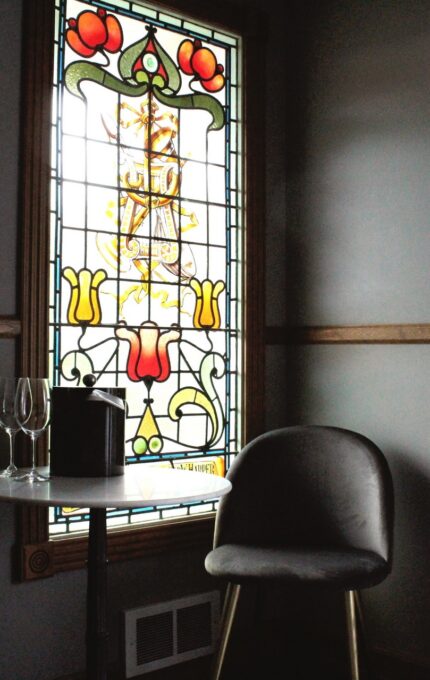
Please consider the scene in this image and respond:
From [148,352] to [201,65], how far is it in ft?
3.54

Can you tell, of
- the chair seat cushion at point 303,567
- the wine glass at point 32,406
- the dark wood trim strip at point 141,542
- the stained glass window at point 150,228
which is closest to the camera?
the wine glass at point 32,406

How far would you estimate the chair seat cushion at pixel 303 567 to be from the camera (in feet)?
7.69

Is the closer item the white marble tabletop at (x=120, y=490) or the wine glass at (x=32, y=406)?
the white marble tabletop at (x=120, y=490)

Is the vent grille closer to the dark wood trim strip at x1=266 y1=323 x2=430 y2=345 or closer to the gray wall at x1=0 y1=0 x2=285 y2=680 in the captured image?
the gray wall at x1=0 y1=0 x2=285 y2=680

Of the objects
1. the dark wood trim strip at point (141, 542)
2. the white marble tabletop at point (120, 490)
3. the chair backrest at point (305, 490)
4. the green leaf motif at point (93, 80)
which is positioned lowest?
the dark wood trim strip at point (141, 542)

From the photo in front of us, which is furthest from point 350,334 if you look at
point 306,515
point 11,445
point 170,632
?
point 11,445

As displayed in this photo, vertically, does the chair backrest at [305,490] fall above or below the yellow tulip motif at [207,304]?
below

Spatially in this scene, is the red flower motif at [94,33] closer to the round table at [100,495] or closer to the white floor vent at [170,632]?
the round table at [100,495]

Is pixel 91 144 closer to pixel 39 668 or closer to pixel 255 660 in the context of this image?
pixel 39 668

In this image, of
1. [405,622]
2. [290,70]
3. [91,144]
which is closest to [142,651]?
[405,622]

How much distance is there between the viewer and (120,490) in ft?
6.58

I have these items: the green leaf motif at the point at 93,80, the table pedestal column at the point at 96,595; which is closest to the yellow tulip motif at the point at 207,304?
the green leaf motif at the point at 93,80

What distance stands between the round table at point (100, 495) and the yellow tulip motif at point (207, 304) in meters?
0.85

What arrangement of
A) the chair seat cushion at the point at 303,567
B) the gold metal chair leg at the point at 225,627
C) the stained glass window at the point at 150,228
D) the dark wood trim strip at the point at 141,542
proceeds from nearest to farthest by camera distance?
the chair seat cushion at the point at 303,567 → the gold metal chair leg at the point at 225,627 → the dark wood trim strip at the point at 141,542 → the stained glass window at the point at 150,228
